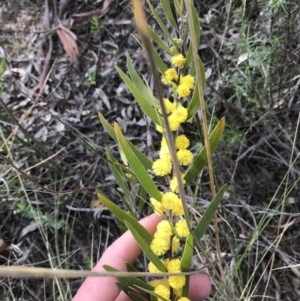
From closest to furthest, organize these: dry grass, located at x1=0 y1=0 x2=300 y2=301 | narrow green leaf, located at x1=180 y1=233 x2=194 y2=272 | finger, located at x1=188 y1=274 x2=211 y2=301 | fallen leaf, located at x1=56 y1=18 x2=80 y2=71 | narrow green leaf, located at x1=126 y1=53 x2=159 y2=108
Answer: narrow green leaf, located at x1=180 y1=233 x2=194 y2=272 → narrow green leaf, located at x1=126 y1=53 x2=159 y2=108 → finger, located at x1=188 y1=274 x2=211 y2=301 → dry grass, located at x1=0 y1=0 x2=300 y2=301 → fallen leaf, located at x1=56 y1=18 x2=80 y2=71

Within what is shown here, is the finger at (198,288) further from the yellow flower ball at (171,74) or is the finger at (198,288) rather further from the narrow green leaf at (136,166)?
the yellow flower ball at (171,74)

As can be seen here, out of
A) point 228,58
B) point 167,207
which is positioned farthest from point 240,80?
point 167,207

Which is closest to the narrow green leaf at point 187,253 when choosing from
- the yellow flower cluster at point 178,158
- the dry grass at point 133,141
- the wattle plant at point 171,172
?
the wattle plant at point 171,172

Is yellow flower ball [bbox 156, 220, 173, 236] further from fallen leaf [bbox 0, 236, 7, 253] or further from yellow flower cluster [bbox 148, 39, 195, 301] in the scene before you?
fallen leaf [bbox 0, 236, 7, 253]

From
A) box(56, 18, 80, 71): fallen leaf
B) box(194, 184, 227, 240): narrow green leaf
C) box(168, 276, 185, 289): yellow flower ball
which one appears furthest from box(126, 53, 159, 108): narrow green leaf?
box(56, 18, 80, 71): fallen leaf

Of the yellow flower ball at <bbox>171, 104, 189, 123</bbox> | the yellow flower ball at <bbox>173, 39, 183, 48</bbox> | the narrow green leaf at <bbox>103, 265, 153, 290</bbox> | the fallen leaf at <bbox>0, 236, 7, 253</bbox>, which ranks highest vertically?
the yellow flower ball at <bbox>173, 39, 183, 48</bbox>

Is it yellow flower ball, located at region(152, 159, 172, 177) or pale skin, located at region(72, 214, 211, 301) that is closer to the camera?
yellow flower ball, located at region(152, 159, 172, 177)

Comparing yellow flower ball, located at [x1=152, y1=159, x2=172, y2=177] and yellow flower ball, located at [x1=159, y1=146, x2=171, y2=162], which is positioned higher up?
yellow flower ball, located at [x1=159, y1=146, x2=171, y2=162]
